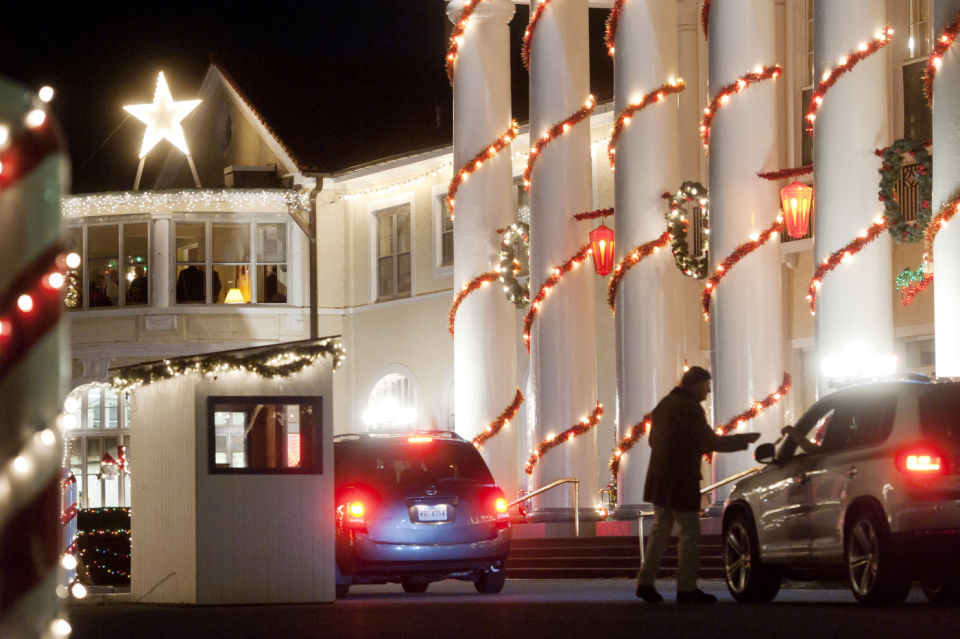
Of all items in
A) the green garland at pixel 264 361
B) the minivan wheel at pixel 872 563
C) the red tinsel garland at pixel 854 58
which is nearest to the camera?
the minivan wheel at pixel 872 563

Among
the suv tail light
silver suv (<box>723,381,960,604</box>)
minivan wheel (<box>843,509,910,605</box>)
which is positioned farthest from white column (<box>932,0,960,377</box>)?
the suv tail light

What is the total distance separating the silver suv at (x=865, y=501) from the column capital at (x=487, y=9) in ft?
45.7

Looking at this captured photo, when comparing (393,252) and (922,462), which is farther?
(393,252)

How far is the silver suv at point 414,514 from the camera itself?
17.2 metres

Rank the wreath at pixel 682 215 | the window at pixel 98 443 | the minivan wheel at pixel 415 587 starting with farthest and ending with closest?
the window at pixel 98 443 < the wreath at pixel 682 215 < the minivan wheel at pixel 415 587

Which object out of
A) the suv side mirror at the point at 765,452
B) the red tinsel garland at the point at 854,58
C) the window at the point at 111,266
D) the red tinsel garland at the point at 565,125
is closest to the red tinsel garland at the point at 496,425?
the red tinsel garland at the point at 565,125

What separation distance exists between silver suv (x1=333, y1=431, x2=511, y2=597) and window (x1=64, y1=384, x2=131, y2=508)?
23490 mm

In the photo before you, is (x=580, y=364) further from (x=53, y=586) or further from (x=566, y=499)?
(x=53, y=586)

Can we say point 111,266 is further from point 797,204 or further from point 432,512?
point 432,512

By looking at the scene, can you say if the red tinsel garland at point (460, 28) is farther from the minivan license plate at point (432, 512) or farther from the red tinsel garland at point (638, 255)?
the minivan license plate at point (432, 512)

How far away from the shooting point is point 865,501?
1228cm

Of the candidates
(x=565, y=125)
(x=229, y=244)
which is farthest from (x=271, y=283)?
(x=565, y=125)

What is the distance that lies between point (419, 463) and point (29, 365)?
14.6 metres

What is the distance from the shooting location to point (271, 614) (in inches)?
560
